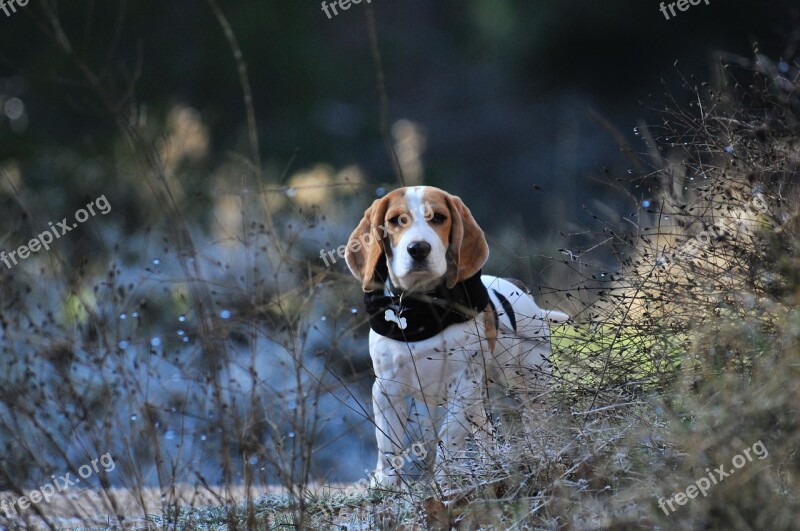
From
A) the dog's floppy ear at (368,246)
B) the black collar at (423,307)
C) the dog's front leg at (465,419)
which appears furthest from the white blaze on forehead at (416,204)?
the dog's front leg at (465,419)

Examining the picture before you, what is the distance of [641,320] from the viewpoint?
3.62 meters

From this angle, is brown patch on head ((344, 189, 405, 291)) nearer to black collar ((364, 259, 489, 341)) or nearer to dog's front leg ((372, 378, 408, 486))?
black collar ((364, 259, 489, 341))

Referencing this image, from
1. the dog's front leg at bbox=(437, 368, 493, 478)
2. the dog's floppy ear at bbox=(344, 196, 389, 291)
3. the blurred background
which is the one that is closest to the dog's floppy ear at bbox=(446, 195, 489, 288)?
the dog's floppy ear at bbox=(344, 196, 389, 291)

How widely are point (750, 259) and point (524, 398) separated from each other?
3.06ft

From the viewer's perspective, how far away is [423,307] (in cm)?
424

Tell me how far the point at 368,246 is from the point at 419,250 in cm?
36

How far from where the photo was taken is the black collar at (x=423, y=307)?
13.7 ft

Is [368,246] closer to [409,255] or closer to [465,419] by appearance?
[409,255]

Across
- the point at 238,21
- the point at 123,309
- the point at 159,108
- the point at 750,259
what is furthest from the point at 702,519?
the point at 238,21

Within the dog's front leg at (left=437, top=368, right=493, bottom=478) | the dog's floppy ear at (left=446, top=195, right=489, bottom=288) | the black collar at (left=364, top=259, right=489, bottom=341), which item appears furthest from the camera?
the dog's floppy ear at (left=446, top=195, right=489, bottom=288)

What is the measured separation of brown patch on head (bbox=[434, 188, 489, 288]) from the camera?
427 cm

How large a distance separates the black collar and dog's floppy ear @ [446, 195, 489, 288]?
0.13ft

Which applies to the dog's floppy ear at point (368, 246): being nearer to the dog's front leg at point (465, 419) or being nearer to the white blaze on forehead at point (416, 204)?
the white blaze on forehead at point (416, 204)

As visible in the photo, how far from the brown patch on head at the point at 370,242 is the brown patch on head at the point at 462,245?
244 millimetres
